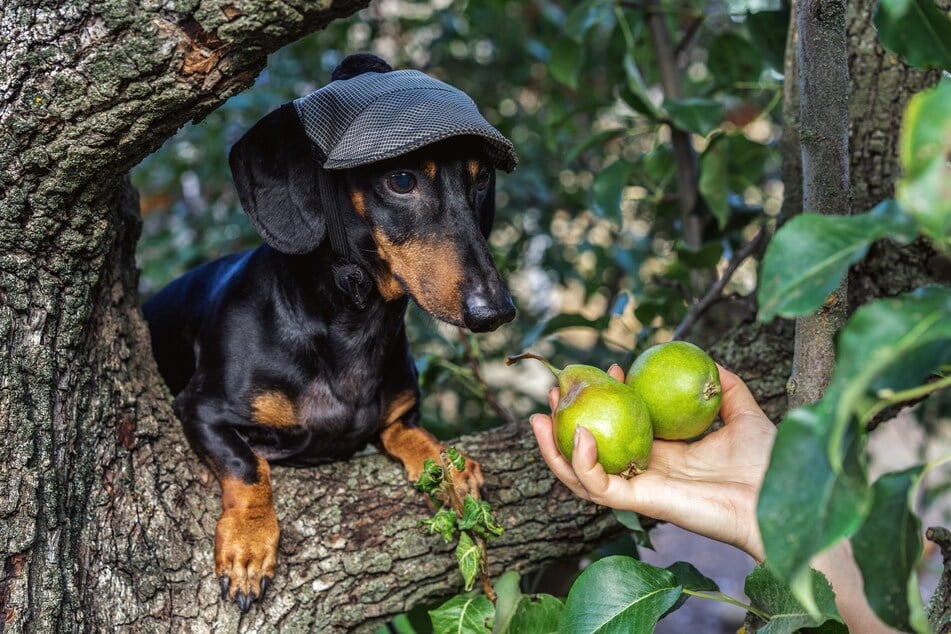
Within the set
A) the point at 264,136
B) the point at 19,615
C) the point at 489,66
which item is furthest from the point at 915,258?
the point at 489,66

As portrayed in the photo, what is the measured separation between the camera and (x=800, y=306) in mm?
798

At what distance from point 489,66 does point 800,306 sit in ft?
11.3

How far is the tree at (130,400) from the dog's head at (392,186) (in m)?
0.29

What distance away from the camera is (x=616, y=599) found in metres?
1.31

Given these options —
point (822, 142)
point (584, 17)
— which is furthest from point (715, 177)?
point (822, 142)

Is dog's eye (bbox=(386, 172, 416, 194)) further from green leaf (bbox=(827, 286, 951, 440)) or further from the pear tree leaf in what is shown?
green leaf (bbox=(827, 286, 951, 440))

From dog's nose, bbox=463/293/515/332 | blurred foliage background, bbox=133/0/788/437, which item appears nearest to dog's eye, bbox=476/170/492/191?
dog's nose, bbox=463/293/515/332

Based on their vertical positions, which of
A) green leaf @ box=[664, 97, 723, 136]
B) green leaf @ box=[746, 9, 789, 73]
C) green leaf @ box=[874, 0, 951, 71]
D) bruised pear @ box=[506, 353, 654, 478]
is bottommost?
bruised pear @ box=[506, 353, 654, 478]

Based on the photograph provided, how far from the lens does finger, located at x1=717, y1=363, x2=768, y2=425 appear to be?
164 cm

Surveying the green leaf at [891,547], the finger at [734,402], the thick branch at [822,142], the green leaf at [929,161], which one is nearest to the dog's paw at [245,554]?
the finger at [734,402]

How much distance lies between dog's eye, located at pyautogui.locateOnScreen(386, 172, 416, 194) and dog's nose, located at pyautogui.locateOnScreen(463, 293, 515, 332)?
11.1 inches

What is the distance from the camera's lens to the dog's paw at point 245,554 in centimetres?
172

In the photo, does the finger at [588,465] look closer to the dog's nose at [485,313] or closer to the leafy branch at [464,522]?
the leafy branch at [464,522]

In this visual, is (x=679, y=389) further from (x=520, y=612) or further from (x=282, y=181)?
(x=282, y=181)
